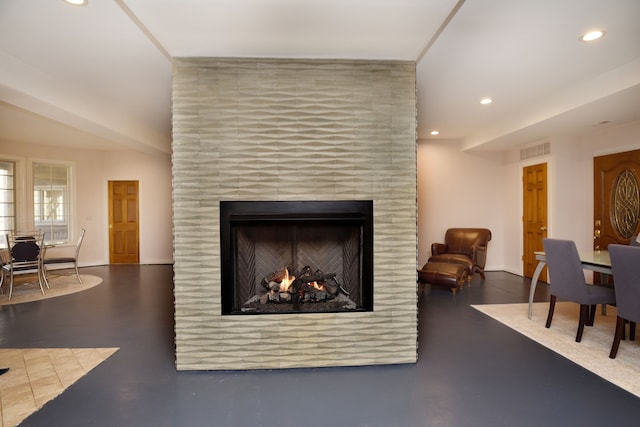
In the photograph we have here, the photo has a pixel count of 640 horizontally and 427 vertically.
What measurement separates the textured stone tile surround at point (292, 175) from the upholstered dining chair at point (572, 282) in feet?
5.39

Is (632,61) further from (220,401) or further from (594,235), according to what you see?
(220,401)

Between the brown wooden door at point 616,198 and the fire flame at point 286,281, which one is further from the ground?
the brown wooden door at point 616,198

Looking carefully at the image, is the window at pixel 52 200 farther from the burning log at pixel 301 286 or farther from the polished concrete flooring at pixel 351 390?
the burning log at pixel 301 286

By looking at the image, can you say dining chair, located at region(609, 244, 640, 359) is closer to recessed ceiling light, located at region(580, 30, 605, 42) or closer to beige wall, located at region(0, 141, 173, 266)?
recessed ceiling light, located at region(580, 30, 605, 42)

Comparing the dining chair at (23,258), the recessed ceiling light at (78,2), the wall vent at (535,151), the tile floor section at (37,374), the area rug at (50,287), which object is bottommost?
the tile floor section at (37,374)

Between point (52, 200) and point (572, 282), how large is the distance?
28.6 ft

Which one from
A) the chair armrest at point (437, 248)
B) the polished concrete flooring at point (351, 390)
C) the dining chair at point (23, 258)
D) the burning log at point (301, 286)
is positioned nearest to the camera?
the polished concrete flooring at point (351, 390)

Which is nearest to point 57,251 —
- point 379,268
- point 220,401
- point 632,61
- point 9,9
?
point 9,9

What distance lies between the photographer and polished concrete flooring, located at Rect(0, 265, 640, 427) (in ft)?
6.46

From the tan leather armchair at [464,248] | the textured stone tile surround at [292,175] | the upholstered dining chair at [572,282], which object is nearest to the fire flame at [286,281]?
the textured stone tile surround at [292,175]

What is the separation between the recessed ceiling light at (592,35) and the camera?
2535 millimetres

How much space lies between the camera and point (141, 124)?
17.6 ft

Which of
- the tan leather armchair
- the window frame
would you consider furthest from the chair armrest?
the window frame

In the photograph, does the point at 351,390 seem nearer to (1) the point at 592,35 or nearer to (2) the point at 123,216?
(1) the point at 592,35
